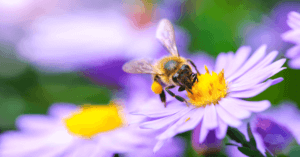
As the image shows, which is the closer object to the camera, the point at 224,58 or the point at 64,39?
the point at 224,58

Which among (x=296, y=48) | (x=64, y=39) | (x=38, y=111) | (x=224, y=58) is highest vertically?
(x=64, y=39)

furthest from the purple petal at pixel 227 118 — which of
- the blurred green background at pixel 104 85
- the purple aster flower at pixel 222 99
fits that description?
the blurred green background at pixel 104 85

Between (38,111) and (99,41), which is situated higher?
(99,41)

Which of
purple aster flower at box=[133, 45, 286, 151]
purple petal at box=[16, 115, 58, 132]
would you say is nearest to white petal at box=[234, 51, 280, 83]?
purple aster flower at box=[133, 45, 286, 151]

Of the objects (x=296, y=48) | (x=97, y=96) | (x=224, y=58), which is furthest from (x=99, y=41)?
(x=296, y=48)

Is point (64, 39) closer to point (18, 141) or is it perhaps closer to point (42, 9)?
point (42, 9)

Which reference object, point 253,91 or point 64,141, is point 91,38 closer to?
point 64,141

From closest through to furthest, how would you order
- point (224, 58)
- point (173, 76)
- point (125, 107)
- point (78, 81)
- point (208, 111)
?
point (208, 111) < point (173, 76) < point (224, 58) < point (125, 107) < point (78, 81)

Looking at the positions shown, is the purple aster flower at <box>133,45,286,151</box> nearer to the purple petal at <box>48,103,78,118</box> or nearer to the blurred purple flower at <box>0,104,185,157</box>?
the blurred purple flower at <box>0,104,185,157</box>
